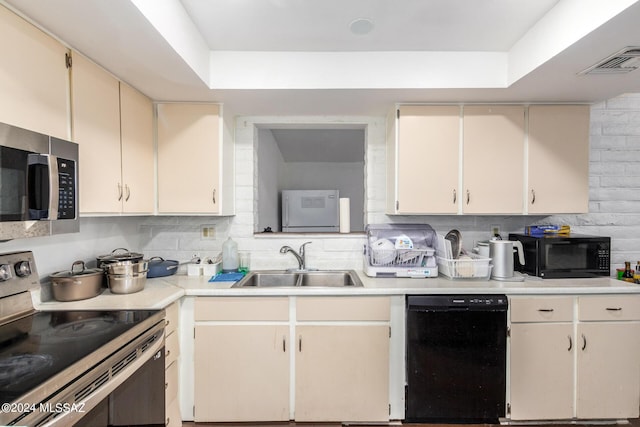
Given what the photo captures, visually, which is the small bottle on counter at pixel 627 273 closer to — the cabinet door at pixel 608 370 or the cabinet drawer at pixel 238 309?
the cabinet door at pixel 608 370

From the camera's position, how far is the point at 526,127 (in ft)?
6.99

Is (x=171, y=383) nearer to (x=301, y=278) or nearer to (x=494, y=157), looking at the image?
(x=301, y=278)

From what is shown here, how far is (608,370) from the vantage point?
6.17 feet

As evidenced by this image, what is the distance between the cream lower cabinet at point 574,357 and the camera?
186cm

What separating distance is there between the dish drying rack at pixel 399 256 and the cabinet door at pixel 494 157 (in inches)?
18.9

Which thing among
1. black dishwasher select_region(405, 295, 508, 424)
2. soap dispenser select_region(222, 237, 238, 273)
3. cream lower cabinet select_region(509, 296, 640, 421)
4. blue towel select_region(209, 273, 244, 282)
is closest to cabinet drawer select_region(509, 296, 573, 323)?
cream lower cabinet select_region(509, 296, 640, 421)

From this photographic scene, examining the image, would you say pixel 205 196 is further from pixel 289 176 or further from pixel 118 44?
pixel 289 176

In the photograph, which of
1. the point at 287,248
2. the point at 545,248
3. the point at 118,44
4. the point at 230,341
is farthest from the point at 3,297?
the point at 545,248

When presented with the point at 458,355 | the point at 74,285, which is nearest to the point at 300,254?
the point at 458,355

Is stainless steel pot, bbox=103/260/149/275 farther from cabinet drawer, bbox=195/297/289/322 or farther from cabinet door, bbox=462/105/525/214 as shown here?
cabinet door, bbox=462/105/525/214

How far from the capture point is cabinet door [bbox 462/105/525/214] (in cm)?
213

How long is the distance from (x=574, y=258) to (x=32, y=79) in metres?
3.14

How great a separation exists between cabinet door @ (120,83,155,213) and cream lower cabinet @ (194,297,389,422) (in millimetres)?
768

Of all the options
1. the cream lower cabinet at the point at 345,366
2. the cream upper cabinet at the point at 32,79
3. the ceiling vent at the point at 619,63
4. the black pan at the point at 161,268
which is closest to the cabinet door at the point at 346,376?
the cream lower cabinet at the point at 345,366
